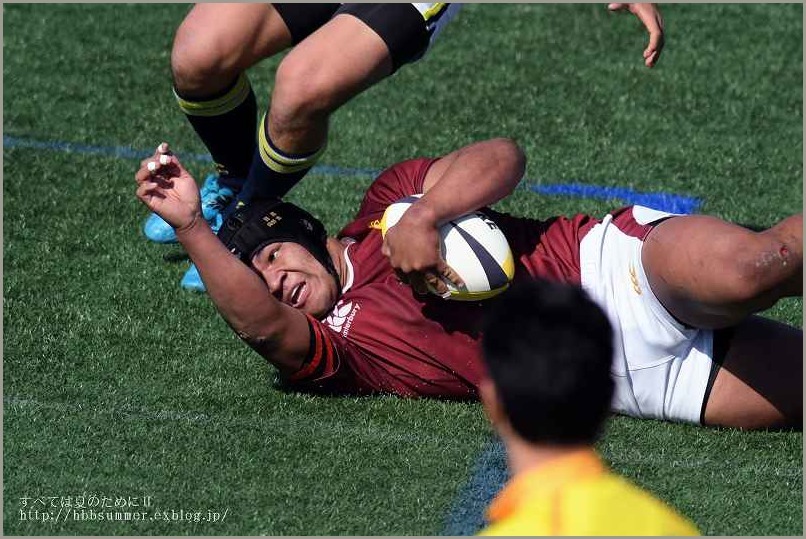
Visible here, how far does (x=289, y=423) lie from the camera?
466cm

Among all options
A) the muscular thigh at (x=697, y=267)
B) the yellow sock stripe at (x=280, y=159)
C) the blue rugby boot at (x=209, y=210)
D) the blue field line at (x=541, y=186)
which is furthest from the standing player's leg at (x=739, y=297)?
the blue rugby boot at (x=209, y=210)

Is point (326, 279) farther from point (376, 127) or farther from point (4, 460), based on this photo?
point (376, 127)

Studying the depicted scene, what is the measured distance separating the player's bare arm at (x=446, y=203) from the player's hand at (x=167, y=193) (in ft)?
2.18

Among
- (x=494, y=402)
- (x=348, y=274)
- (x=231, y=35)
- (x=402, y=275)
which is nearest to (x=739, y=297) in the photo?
(x=402, y=275)

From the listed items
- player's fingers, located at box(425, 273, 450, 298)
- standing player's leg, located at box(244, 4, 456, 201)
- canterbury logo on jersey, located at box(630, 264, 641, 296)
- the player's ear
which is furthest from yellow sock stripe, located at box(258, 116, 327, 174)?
the player's ear

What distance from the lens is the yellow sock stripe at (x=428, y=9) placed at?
5.19 metres

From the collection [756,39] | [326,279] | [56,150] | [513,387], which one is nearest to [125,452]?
[326,279]

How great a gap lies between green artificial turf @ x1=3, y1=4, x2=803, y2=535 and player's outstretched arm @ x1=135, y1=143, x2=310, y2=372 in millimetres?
362

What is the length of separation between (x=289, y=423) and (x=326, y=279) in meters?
0.60

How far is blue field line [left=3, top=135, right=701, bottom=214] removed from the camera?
264 inches

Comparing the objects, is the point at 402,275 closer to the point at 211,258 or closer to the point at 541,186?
the point at 211,258

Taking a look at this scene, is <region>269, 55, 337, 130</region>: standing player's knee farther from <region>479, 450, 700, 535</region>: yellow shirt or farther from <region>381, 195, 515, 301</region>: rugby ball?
<region>479, 450, 700, 535</region>: yellow shirt

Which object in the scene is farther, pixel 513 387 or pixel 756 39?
pixel 756 39

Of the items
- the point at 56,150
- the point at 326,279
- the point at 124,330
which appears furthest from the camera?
the point at 56,150
